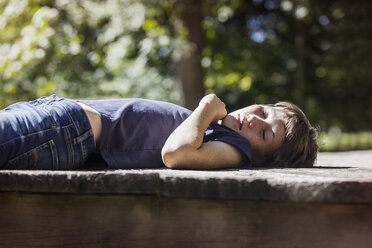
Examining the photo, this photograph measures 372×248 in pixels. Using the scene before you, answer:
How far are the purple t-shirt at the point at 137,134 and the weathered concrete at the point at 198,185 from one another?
55 centimetres

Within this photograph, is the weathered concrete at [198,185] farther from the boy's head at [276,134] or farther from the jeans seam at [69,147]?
the boy's head at [276,134]

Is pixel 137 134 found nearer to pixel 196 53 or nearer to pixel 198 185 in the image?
pixel 198 185

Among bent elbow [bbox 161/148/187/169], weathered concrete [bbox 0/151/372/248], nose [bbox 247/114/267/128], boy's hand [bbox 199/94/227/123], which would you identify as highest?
boy's hand [bbox 199/94/227/123]

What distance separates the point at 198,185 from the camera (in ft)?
5.62

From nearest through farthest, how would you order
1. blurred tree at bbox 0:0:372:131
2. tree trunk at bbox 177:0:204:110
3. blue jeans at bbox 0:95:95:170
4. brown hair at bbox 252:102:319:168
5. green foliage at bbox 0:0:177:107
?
blue jeans at bbox 0:95:95:170 → brown hair at bbox 252:102:319:168 → green foliage at bbox 0:0:177:107 → blurred tree at bbox 0:0:372:131 → tree trunk at bbox 177:0:204:110

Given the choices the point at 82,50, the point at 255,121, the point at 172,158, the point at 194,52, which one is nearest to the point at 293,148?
the point at 255,121

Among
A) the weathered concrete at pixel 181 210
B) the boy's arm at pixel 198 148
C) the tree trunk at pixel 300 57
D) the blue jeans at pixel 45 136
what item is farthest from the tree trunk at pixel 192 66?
the weathered concrete at pixel 181 210

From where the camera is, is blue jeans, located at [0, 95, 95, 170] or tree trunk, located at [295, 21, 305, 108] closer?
blue jeans, located at [0, 95, 95, 170]

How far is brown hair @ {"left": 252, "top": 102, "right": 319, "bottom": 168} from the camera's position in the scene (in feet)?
8.79

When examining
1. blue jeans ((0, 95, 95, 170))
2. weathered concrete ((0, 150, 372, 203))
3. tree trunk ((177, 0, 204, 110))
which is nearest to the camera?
weathered concrete ((0, 150, 372, 203))

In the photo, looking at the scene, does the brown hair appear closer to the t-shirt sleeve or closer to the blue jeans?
the t-shirt sleeve

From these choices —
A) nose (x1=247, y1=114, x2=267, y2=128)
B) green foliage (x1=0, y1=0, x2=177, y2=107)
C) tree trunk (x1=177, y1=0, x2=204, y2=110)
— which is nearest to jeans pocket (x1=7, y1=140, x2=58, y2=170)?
nose (x1=247, y1=114, x2=267, y2=128)

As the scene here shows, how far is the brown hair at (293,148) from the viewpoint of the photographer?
2678 mm

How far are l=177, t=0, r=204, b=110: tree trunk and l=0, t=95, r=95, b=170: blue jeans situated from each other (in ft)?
14.4
